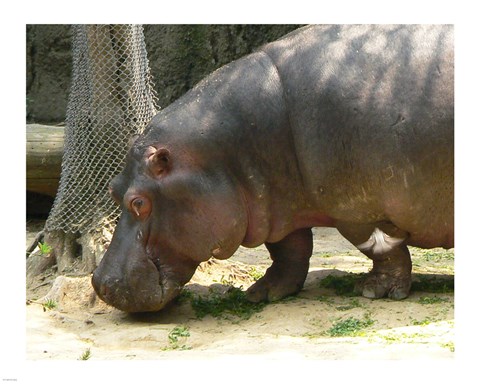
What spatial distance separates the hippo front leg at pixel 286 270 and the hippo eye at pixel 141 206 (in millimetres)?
1082

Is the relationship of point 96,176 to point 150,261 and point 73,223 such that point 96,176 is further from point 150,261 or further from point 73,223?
point 150,261

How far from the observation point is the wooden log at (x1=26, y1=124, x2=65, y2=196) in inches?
380

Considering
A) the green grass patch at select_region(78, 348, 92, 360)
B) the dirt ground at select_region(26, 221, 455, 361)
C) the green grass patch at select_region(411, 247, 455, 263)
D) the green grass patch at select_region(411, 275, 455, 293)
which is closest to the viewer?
the dirt ground at select_region(26, 221, 455, 361)

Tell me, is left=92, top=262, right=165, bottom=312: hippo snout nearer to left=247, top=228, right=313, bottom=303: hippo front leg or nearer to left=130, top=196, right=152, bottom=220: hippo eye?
left=130, top=196, right=152, bottom=220: hippo eye

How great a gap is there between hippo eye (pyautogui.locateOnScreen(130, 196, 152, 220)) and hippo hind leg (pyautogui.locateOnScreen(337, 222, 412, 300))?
1397 millimetres

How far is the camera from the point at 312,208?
22.0 feet

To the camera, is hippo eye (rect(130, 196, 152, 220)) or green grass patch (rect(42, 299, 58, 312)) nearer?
hippo eye (rect(130, 196, 152, 220))

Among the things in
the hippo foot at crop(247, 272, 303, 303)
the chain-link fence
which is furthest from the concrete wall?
the hippo foot at crop(247, 272, 303, 303)

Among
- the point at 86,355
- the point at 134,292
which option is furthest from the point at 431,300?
the point at 86,355

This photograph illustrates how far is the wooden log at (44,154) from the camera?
966 centimetres

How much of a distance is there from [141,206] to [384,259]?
1.81 metres

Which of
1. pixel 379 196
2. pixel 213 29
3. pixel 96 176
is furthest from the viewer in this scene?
pixel 213 29
